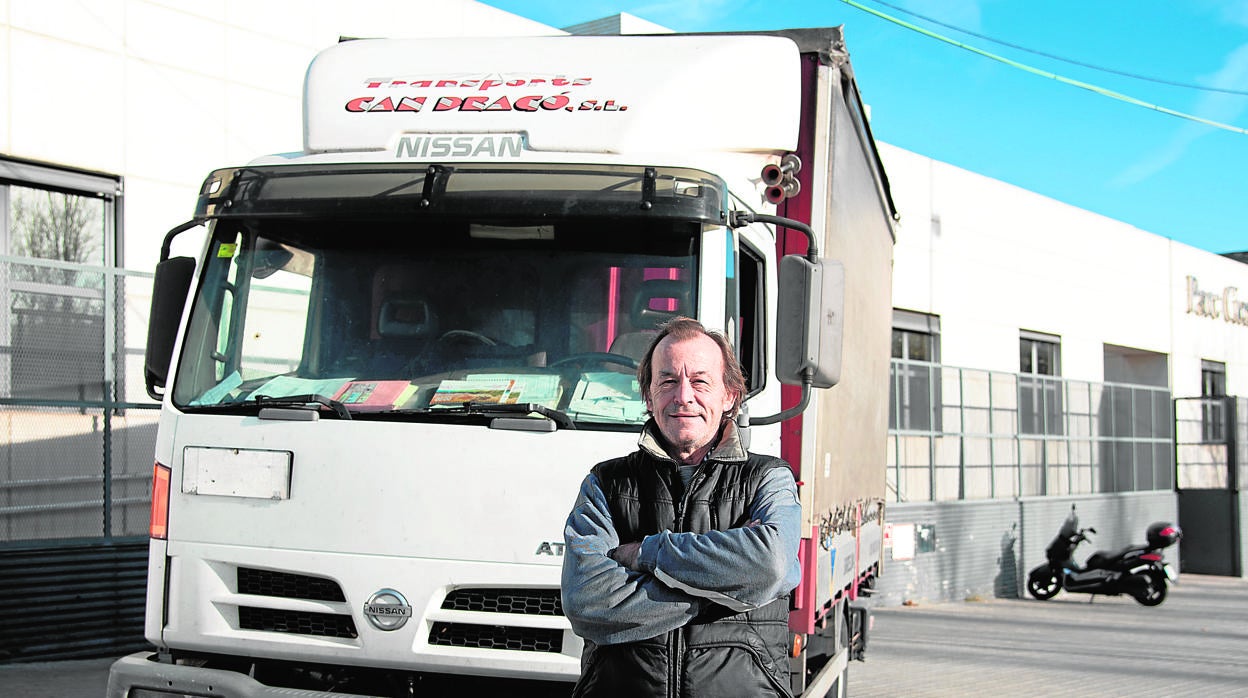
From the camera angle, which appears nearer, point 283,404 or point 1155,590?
point 283,404

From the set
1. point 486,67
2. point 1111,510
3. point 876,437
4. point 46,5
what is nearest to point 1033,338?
point 1111,510

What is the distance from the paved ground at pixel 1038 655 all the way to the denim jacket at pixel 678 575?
596 cm

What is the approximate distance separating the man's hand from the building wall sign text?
101 ft

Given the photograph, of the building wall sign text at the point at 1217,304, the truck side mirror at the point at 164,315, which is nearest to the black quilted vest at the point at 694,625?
the truck side mirror at the point at 164,315

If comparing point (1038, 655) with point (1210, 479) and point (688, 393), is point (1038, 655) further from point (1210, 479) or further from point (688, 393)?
point (1210, 479)

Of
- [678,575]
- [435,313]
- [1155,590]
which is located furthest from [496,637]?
[1155,590]

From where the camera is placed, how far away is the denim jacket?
2773mm

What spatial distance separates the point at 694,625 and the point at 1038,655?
10.2 meters

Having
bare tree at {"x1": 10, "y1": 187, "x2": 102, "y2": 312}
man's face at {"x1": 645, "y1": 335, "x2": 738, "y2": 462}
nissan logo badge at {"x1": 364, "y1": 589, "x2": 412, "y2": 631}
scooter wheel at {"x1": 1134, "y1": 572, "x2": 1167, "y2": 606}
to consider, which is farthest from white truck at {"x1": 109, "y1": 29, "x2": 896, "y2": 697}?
scooter wheel at {"x1": 1134, "y1": 572, "x2": 1167, "y2": 606}

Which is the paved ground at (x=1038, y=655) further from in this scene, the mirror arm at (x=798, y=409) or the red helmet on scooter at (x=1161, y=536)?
the mirror arm at (x=798, y=409)

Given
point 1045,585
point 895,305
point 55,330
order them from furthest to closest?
point 895,305, point 1045,585, point 55,330

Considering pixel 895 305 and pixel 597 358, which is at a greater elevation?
pixel 895 305

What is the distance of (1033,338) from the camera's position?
24.5 metres

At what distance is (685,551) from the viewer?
278cm
